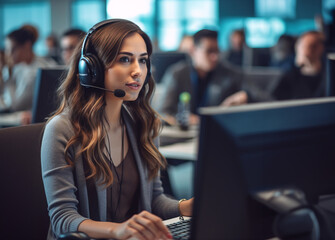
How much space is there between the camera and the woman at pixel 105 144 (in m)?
1.22

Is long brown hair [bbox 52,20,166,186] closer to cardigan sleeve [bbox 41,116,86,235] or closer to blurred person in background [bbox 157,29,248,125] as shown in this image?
cardigan sleeve [bbox 41,116,86,235]

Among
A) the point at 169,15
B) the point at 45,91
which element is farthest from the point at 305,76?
the point at 169,15

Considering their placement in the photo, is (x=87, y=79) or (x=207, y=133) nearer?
(x=207, y=133)

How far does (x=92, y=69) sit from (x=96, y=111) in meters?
0.13

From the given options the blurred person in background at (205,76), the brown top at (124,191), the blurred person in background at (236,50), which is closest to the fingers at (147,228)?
the brown top at (124,191)

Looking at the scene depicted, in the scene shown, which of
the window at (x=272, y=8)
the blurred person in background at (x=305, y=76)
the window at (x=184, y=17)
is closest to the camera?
the blurred person in background at (x=305, y=76)

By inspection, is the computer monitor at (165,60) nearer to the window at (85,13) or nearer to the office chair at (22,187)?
the office chair at (22,187)

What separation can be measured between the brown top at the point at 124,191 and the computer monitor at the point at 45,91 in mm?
925

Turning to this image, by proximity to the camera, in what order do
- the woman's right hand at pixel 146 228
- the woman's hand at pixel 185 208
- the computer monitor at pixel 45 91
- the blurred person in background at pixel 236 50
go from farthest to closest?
1. the blurred person in background at pixel 236 50
2. the computer monitor at pixel 45 91
3. the woman's hand at pixel 185 208
4. the woman's right hand at pixel 146 228

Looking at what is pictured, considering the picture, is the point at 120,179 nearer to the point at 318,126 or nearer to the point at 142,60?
the point at 142,60

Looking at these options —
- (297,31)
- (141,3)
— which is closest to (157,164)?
(297,31)

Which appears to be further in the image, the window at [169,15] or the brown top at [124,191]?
the window at [169,15]

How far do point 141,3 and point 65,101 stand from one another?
979 centimetres

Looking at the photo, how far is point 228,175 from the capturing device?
0.78 m
